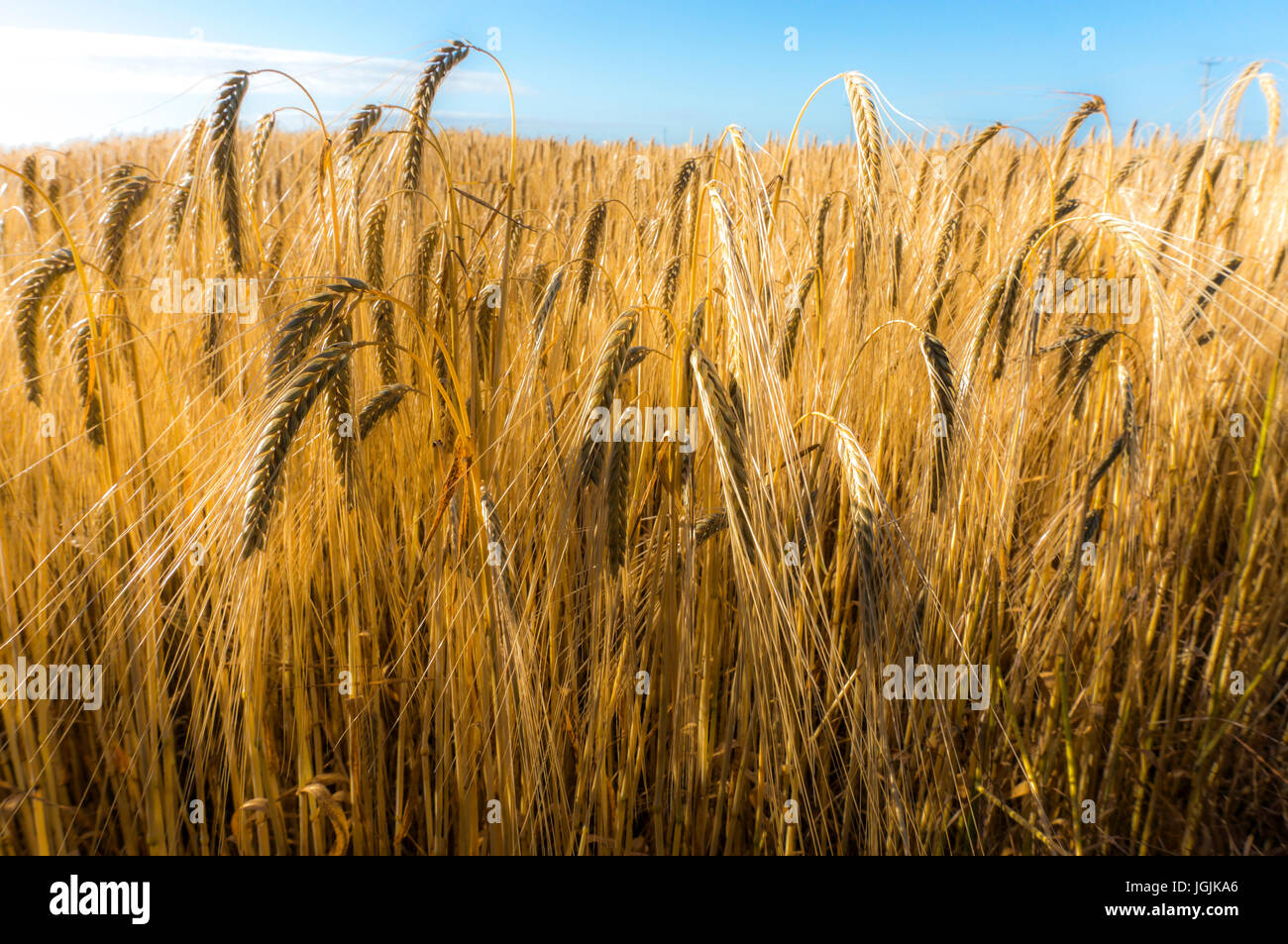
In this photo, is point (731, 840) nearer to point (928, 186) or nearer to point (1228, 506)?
point (1228, 506)

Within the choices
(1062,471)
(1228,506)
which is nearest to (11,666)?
(1062,471)

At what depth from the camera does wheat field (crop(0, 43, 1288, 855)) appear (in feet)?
3.21

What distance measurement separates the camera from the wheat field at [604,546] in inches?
38.6
